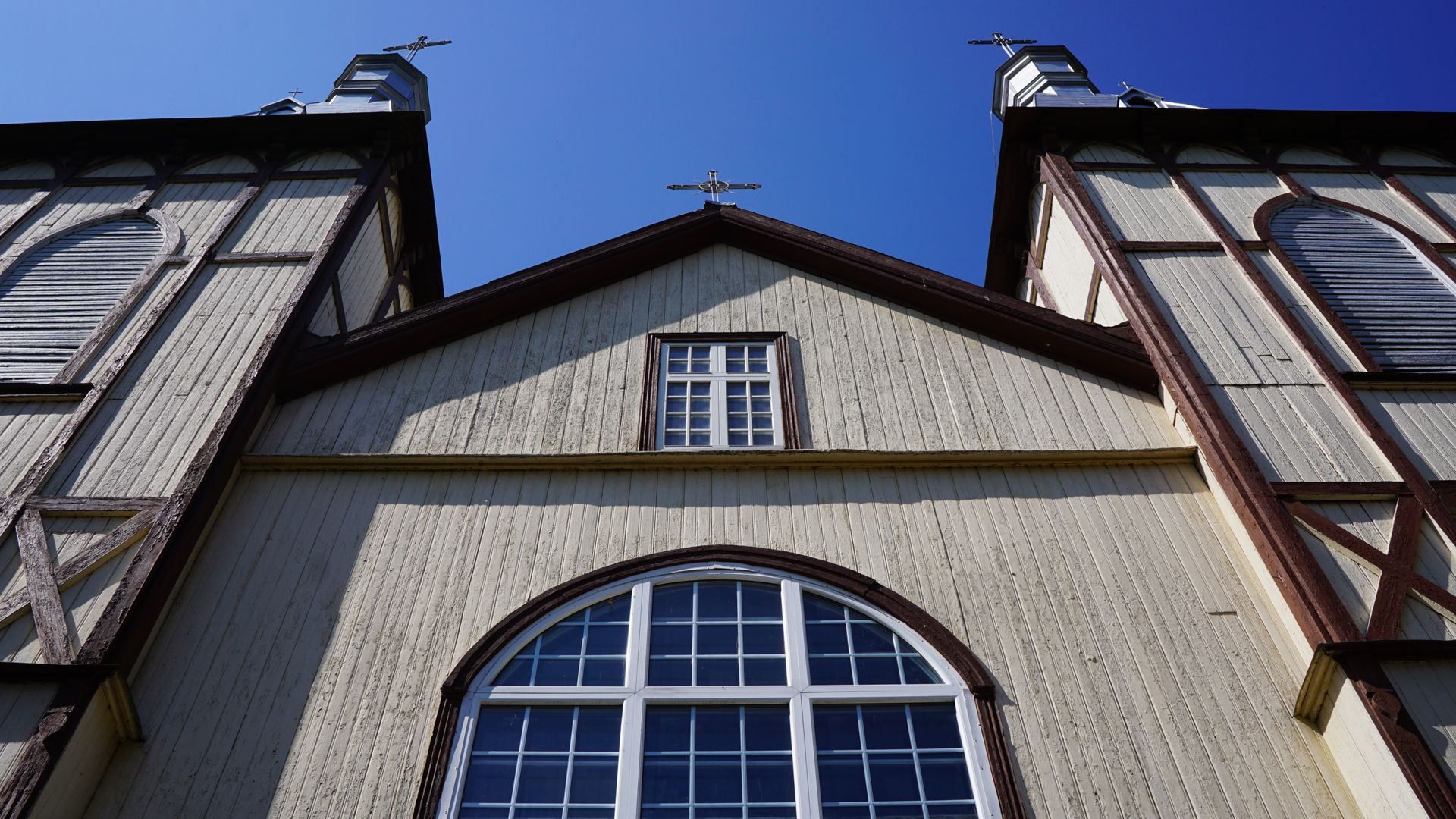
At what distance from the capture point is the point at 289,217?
41.7 ft

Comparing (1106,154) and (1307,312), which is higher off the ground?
(1106,154)

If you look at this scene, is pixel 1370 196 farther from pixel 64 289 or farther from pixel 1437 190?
pixel 64 289

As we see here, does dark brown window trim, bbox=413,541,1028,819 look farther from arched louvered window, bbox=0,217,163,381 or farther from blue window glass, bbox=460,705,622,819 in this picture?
arched louvered window, bbox=0,217,163,381

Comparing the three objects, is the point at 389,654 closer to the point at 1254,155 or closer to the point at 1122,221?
the point at 1122,221

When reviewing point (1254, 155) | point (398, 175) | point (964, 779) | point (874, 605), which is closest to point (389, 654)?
point (874, 605)

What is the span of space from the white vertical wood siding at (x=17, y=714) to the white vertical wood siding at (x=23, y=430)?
2.39 metres

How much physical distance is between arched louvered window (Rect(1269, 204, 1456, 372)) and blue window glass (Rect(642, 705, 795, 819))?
692 centimetres

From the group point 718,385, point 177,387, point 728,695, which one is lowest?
point 728,695

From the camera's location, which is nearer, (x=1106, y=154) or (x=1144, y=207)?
(x=1144, y=207)

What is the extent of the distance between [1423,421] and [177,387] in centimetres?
1046

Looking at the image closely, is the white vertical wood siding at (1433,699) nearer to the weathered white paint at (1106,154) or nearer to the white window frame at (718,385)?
the white window frame at (718,385)

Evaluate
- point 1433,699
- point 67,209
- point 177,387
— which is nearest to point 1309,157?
point 1433,699

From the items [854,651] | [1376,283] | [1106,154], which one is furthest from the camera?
[1106,154]

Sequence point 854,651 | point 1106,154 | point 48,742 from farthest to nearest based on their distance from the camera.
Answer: point 1106,154, point 854,651, point 48,742
